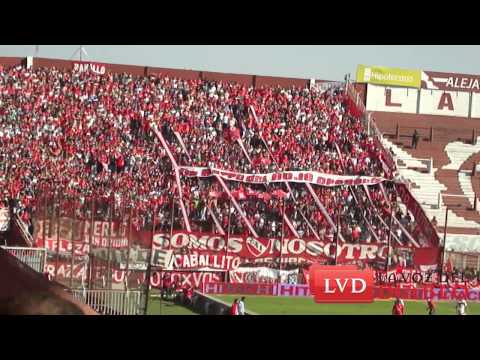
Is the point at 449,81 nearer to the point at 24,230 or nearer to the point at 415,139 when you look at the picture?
the point at 415,139

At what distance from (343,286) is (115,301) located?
10984 mm

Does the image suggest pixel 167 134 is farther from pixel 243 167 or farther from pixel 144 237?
pixel 144 237

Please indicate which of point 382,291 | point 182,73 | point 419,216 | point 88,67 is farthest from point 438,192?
point 88,67

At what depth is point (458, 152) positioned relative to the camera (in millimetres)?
30344

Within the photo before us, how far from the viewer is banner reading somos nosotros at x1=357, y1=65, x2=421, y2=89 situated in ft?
103

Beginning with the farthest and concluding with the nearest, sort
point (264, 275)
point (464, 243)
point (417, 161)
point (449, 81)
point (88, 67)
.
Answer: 1. point (449, 81)
2. point (417, 161)
3. point (88, 67)
4. point (464, 243)
5. point (264, 275)

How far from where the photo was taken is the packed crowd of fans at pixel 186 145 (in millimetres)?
24406

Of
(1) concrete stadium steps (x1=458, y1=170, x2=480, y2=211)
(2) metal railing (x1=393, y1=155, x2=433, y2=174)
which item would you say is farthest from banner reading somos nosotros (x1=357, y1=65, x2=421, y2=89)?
(1) concrete stadium steps (x1=458, y1=170, x2=480, y2=211)

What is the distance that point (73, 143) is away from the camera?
998 inches

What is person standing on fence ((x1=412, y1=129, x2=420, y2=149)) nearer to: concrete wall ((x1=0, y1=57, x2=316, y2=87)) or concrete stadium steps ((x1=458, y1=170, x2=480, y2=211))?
concrete stadium steps ((x1=458, y1=170, x2=480, y2=211))

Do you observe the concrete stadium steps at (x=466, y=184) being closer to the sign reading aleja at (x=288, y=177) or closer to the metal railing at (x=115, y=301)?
the sign reading aleja at (x=288, y=177)

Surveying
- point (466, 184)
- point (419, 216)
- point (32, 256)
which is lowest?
point (32, 256)

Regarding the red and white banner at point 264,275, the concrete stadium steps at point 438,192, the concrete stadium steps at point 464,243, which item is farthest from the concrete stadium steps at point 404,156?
the red and white banner at point 264,275
